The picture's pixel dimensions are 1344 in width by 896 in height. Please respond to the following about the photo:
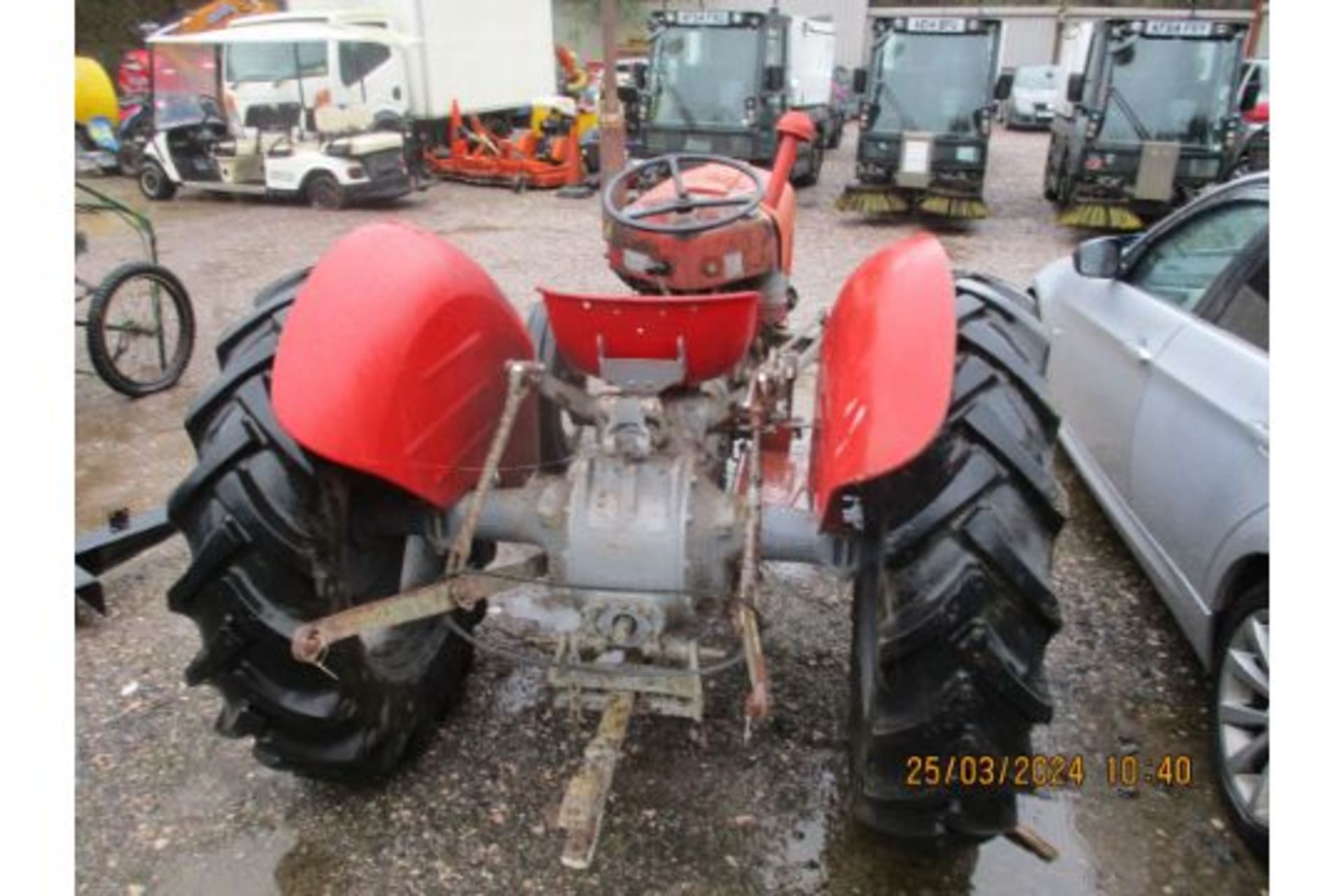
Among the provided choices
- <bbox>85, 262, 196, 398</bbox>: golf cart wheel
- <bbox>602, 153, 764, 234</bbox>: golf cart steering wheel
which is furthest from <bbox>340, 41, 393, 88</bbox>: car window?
<bbox>602, 153, 764, 234</bbox>: golf cart steering wheel

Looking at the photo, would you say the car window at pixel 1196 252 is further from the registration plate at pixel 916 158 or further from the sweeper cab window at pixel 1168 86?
the sweeper cab window at pixel 1168 86

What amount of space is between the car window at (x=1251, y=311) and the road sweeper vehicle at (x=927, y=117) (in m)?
8.35

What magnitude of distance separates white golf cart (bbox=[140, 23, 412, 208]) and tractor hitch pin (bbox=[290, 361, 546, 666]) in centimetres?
1005

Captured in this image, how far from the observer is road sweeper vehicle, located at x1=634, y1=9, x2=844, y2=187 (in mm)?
12172

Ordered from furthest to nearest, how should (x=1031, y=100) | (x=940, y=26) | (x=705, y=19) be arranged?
(x=1031, y=100), (x=705, y=19), (x=940, y=26)

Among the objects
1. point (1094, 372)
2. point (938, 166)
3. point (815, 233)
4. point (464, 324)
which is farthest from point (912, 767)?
point (938, 166)

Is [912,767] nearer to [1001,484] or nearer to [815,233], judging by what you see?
[1001,484]

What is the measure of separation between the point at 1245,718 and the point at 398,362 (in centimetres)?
224

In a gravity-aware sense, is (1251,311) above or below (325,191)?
above

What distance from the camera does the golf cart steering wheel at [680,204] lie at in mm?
2686

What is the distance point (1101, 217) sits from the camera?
34.5 ft

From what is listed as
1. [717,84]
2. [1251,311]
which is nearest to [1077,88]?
[717,84]

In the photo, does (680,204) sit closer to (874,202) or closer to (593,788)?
(593,788)
